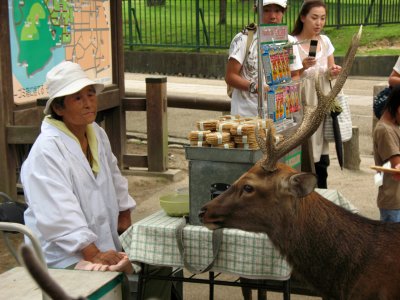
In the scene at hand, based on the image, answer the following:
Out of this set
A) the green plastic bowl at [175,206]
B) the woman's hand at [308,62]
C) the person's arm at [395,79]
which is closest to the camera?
the green plastic bowl at [175,206]

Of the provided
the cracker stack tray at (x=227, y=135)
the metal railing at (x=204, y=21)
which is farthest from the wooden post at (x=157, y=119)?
the metal railing at (x=204, y=21)

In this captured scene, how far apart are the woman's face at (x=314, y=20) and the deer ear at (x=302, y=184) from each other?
2.89m

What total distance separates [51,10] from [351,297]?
4740 mm

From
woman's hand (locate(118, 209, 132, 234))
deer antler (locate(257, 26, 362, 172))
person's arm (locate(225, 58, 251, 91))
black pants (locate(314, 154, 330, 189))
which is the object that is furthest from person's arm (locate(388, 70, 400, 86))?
woman's hand (locate(118, 209, 132, 234))

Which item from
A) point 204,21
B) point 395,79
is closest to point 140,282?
point 395,79

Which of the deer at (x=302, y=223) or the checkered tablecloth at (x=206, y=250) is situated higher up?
the deer at (x=302, y=223)

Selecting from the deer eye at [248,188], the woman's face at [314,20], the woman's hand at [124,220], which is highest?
the woman's face at [314,20]

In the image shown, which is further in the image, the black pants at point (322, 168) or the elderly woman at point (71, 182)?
the black pants at point (322, 168)

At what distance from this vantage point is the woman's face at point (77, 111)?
3932 mm

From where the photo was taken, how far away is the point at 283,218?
3.49 meters

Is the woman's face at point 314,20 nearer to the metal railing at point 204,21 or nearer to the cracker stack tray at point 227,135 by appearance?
the cracker stack tray at point 227,135

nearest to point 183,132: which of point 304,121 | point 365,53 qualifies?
point 304,121

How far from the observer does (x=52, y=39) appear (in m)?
7.05

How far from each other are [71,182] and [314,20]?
3005mm
